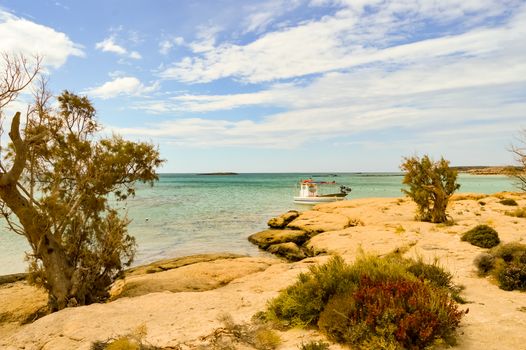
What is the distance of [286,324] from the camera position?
7645 millimetres

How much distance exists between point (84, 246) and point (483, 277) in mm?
15544

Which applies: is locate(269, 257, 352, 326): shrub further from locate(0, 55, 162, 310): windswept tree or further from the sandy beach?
locate(0, 55, 162, 310): windswept tree

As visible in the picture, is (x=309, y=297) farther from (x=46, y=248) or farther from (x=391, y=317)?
(x=46, y=248)

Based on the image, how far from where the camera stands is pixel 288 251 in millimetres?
24078

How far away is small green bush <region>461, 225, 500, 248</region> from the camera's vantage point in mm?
15938

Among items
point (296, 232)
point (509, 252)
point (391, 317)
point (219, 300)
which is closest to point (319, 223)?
point (296, 232)

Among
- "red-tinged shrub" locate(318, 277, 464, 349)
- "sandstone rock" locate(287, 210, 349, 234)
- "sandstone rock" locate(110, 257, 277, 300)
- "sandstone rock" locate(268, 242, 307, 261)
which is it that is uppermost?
"red-tinged shrub" locate(318, 277, 464, 349)

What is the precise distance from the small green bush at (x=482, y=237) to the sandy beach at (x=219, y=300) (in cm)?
48

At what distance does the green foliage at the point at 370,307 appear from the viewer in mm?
5980

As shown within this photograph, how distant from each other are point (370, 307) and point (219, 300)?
20.2ft

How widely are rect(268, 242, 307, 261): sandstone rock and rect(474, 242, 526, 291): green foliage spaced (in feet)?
39.7

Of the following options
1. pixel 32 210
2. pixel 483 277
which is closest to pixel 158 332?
pixel 32 210

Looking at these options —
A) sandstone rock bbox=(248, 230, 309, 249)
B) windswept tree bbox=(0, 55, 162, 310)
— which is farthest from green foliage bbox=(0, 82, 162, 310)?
sandstone rock bbox=(248, 230, 309, 249)

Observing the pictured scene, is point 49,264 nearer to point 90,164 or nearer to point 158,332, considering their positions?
point 90,164
